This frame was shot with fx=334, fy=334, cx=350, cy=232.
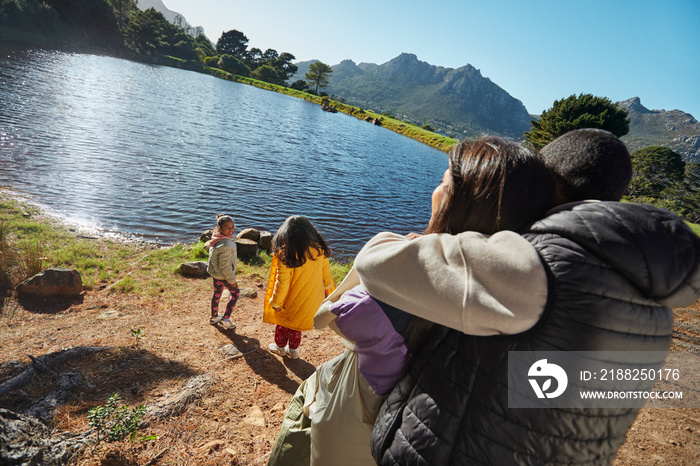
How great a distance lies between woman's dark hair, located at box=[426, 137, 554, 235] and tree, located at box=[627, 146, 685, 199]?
146 feet

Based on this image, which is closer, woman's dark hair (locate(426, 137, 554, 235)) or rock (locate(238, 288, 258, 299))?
woman's dark hair (locate(426, 137, 554, 235))

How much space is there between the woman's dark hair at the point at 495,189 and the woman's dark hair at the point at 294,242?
3169 mm

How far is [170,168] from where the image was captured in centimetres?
1625

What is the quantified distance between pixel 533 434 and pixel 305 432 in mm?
1217

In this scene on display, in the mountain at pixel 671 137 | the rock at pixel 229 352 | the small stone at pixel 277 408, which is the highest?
the mountain at pixel 671 137

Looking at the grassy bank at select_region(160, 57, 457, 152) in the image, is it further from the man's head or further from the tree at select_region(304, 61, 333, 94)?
the man's head

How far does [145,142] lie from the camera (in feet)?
62.4

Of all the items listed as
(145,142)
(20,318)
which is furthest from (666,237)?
(145,142)

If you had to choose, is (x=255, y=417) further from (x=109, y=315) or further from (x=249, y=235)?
(x=249, y=235)

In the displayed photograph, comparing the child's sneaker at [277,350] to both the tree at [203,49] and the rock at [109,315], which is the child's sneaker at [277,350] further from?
the tree at [203,49]

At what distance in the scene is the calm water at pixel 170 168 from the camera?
11820 mm

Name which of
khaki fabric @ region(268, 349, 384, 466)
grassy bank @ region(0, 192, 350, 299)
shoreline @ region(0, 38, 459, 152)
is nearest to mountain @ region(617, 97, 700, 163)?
shoreline @ region(0, 38, 459, 152)

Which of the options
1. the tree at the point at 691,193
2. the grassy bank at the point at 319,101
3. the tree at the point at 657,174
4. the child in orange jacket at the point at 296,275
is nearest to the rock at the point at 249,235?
the child in orange jacket at the point at 296,275

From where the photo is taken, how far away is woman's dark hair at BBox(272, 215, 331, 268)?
434 centimetres
